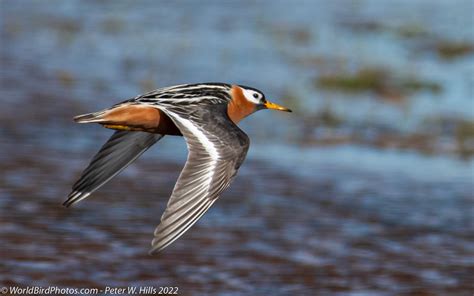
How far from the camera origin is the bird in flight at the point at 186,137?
7707mm

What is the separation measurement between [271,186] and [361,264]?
95.9 inches

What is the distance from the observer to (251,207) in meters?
11.9

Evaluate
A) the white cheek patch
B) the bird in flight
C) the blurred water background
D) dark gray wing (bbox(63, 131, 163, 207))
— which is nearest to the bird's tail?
the bird in flight

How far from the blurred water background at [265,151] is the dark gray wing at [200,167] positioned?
62.1 inches

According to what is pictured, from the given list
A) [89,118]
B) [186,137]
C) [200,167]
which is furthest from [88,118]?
[200,167]

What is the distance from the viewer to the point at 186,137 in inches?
329

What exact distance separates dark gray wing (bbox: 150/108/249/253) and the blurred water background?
1.58m

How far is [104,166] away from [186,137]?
1394mm

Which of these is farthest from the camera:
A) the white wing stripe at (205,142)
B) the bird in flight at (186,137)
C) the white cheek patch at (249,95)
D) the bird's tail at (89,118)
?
the white cheek patch at (249,95)

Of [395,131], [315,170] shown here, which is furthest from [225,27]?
[315,170]

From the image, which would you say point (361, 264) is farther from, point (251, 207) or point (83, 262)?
point (83, 262)

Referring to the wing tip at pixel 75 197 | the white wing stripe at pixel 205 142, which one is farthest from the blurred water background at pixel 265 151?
the white wing stripe at pixel 205 142

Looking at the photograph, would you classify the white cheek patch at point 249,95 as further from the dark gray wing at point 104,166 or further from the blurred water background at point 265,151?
the blurred water background at point 265,151

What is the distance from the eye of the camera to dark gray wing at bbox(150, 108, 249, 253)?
7.55 meters
